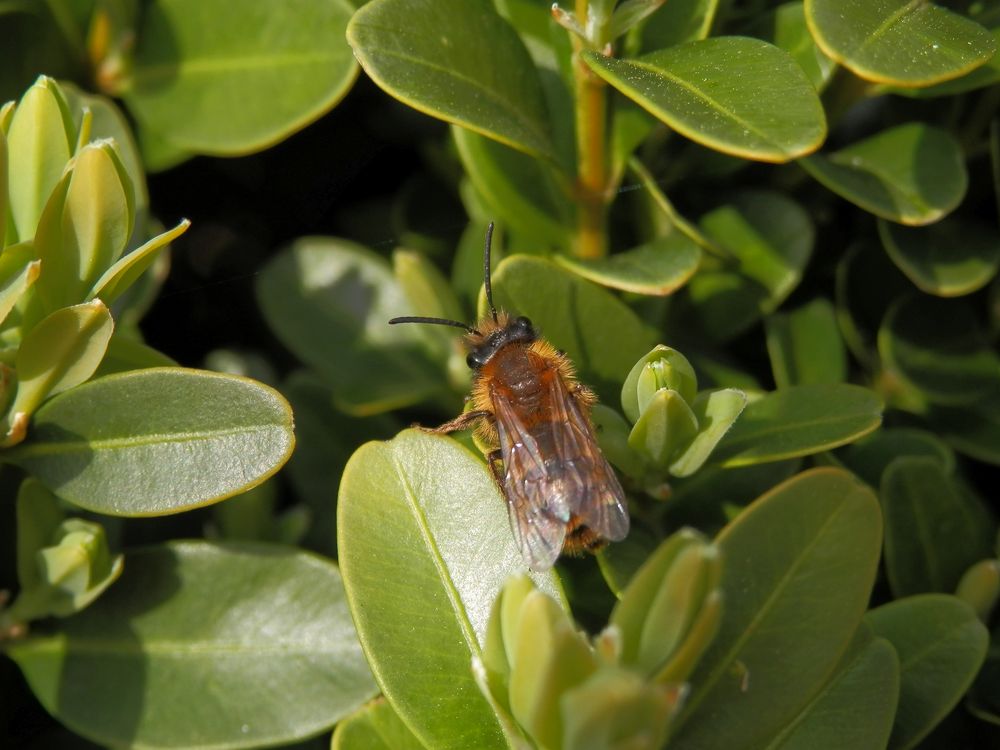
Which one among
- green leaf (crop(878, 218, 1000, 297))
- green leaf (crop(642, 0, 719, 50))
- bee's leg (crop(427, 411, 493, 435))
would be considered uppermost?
green leaf (crop(642, 0, 719, 50))

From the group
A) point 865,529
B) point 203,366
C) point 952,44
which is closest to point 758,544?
point 865,529

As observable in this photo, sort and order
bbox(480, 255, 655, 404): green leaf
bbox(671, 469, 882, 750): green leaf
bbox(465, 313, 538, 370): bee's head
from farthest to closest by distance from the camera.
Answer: bbox(465, 313, 538, 370): bee's head → bbox(480, 255, 655, 404): green leaf → bbox(671, 469, 882, 750): green leaf

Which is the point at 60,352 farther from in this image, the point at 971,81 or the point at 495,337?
the point at 971,81

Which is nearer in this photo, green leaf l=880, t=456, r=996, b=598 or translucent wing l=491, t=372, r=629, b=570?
translucent wing l=491, t=372, r=629, b=570

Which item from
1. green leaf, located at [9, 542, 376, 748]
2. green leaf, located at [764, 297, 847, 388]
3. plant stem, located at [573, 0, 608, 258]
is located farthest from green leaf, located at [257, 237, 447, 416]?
green leaf, located at [764, 297, 847, 388]

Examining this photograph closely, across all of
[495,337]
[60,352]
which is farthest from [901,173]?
[60,352]

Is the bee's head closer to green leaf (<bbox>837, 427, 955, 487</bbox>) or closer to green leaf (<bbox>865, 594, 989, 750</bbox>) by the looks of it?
green leaf (<bbox>837, 427, 955, 487</bbox>)

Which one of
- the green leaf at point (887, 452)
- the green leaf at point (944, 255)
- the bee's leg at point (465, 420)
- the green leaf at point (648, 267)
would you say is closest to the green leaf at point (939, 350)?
the green leaf at point (944, 255)
